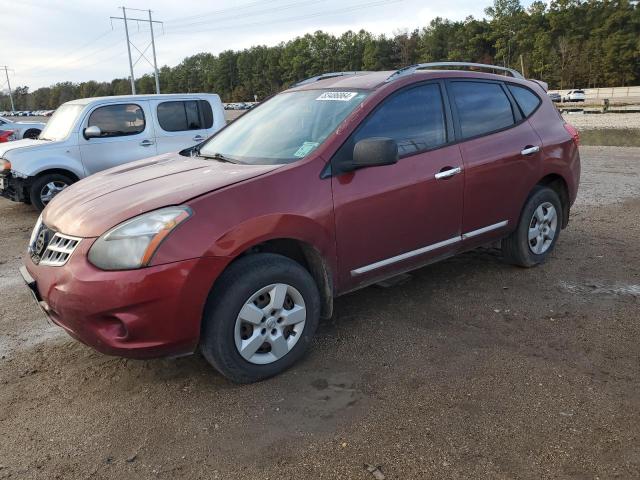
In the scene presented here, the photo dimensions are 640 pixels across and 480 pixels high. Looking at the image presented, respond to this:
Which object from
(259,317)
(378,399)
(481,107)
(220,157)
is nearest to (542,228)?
(481,107)

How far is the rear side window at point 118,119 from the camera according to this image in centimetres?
843

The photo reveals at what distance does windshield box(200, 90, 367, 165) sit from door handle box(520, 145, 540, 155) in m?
1.64

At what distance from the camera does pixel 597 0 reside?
255ft

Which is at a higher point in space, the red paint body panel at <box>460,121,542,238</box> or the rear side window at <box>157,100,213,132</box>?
the rear side window at <box>157,100,213,132</box>

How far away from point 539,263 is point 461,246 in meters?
1.24

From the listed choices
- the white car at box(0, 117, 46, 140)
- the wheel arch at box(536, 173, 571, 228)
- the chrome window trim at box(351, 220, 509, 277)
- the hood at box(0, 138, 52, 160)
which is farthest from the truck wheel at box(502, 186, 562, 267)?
the white car at box(0, 117, 46, 140)

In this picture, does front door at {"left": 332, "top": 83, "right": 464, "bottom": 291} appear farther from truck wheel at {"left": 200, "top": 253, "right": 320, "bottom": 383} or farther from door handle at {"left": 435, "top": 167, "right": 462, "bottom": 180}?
truck wheel at {"left": 200, "top": 253, "right": 320, "bottom": 383}

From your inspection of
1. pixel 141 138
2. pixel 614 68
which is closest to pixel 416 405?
pixel 141 138

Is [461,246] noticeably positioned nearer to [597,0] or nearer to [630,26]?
[630,26]

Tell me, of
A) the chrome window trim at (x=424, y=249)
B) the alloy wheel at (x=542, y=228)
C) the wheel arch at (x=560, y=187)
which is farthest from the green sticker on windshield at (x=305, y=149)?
the wheel arch at (x=560, y=187)

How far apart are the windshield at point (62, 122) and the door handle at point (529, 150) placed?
6.83m

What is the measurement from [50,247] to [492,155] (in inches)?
128

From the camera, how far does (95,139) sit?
8367 mm

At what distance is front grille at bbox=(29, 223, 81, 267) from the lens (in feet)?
9.58
